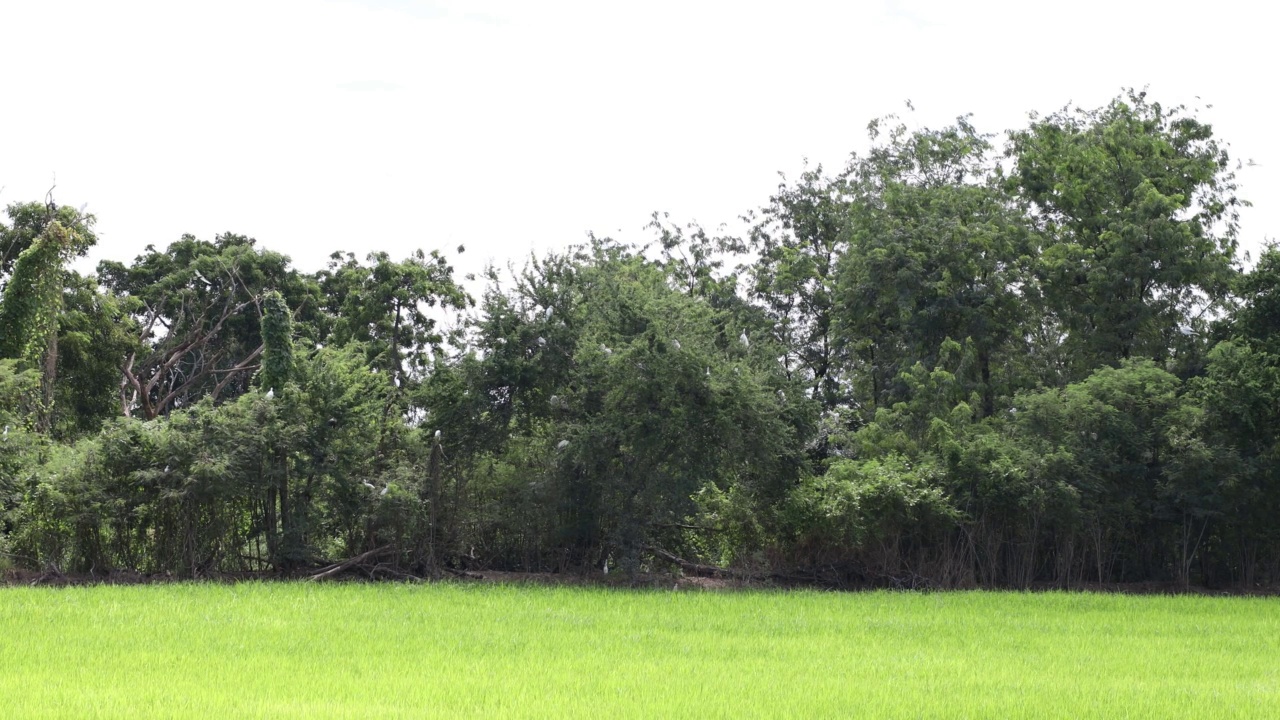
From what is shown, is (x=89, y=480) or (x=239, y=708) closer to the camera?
(x=239, y=708)

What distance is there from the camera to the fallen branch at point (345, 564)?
63.3ft

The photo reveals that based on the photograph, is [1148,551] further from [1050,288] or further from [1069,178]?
[1069,178]

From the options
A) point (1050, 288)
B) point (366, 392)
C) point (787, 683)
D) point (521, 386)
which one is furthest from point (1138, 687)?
point (1050, 288)

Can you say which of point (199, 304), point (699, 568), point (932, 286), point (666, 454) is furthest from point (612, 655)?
point (199, 304)

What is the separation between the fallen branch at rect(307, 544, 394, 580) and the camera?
19.3 metres

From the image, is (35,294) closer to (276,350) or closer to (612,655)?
(276,350)

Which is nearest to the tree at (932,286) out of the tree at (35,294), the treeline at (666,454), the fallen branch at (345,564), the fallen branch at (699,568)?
the treeline at (666,454)

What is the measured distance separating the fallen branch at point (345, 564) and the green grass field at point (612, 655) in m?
2.00

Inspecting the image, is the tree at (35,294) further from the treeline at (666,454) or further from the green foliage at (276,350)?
the green foliage at (276,350)

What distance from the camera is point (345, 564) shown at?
1961 centimetres

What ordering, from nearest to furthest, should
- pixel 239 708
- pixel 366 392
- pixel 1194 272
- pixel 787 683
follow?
1. pixel 239 708
2. pixel 787 683
3. pixel 366 392
4. pixel 1194 272

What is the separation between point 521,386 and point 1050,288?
1308 centimetres

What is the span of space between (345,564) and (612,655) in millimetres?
9511

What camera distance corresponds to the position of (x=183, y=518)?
19.1 meters
